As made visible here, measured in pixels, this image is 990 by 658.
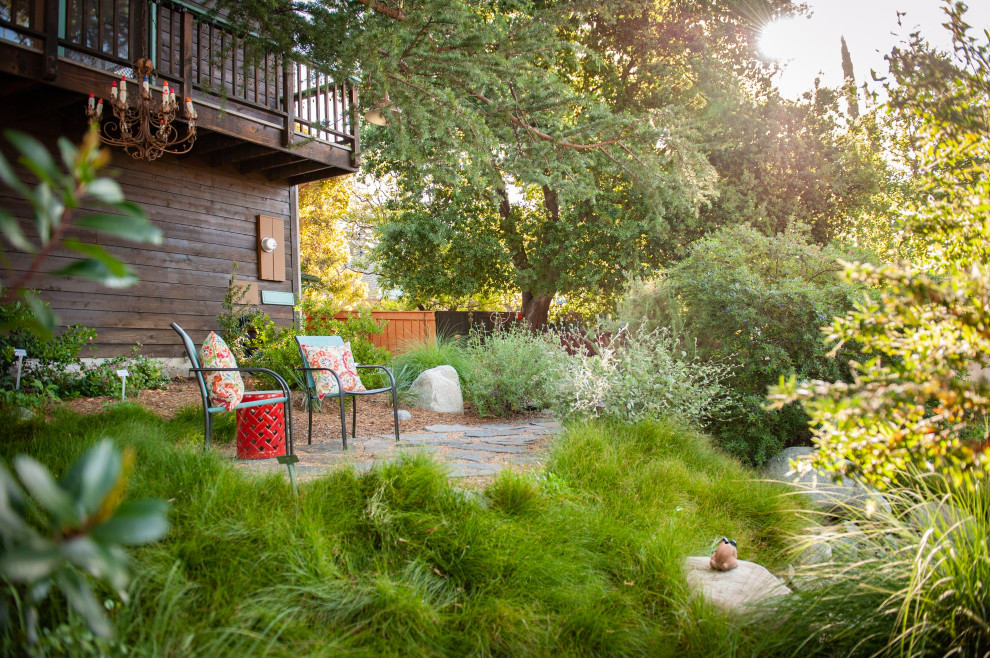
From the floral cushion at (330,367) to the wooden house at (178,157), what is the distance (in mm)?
2404

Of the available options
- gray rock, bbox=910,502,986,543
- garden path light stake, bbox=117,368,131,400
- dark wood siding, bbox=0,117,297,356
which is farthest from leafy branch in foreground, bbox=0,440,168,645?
dark wood siding, bbox=0,117,297,356

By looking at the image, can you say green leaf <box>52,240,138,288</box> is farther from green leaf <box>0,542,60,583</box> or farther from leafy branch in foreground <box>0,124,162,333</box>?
green leaf <box>0,542,60,583</box>

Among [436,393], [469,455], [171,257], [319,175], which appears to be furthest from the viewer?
[319,175]

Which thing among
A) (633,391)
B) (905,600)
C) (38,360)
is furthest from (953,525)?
(38,360)

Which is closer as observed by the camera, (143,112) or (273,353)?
(143,112)

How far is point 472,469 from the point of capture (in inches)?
165

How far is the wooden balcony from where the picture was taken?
6.27 meters

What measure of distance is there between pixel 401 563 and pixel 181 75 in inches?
272

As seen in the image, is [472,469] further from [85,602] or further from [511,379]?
[85,602]

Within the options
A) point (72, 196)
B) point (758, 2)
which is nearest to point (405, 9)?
point (72, 196)

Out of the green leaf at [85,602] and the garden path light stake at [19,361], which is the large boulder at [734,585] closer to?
the green leaf at [85,602]

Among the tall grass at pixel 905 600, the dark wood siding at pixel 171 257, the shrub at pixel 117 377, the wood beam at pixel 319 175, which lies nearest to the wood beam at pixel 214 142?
the dark wood siding at pixel 171 257

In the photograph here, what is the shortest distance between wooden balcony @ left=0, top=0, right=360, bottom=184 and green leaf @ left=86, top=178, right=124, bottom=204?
12.2 feet

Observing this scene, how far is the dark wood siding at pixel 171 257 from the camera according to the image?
25.4 ft
